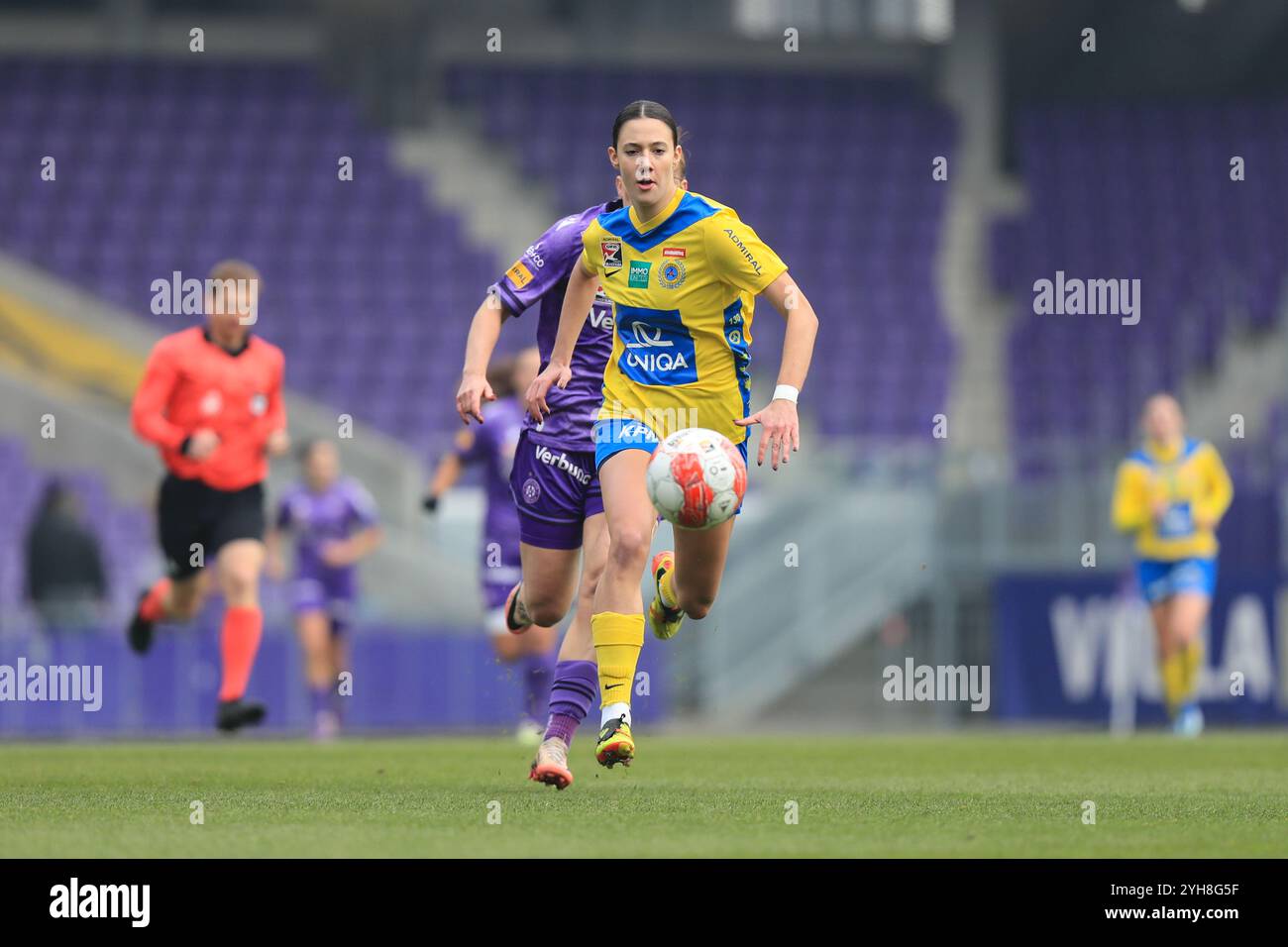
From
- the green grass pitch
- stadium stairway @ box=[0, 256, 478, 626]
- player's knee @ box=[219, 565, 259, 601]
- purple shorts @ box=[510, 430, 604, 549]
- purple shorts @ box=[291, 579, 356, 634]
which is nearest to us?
the green grass pitch

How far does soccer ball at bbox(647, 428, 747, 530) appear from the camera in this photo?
21.5 ft

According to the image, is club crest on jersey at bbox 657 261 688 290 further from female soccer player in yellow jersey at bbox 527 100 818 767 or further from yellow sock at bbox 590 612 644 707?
yellow sock at bbox 590 612 644 707

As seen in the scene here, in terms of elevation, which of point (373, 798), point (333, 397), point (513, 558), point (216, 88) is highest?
point (216, 88)

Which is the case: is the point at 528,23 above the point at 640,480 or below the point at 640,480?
above

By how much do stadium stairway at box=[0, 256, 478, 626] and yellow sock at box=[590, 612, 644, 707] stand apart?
35.9 feet

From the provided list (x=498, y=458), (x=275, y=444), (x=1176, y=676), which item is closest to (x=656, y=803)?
(x=275, y=444)

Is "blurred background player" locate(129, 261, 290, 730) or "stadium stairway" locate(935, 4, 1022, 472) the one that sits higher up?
Answer: "stadium stairway" locate(935, 4, 1022, 472)

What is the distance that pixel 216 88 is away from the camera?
2538cm

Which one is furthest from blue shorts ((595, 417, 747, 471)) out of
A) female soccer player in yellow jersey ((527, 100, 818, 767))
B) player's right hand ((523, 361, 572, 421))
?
player's right hand ((523, 361, 572, 421))

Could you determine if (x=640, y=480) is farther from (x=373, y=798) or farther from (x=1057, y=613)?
(x=1057, y=613)

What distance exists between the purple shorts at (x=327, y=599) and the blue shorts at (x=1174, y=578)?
5.74m

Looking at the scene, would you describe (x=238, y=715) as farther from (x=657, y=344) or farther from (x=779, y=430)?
(x=779, y=430)
